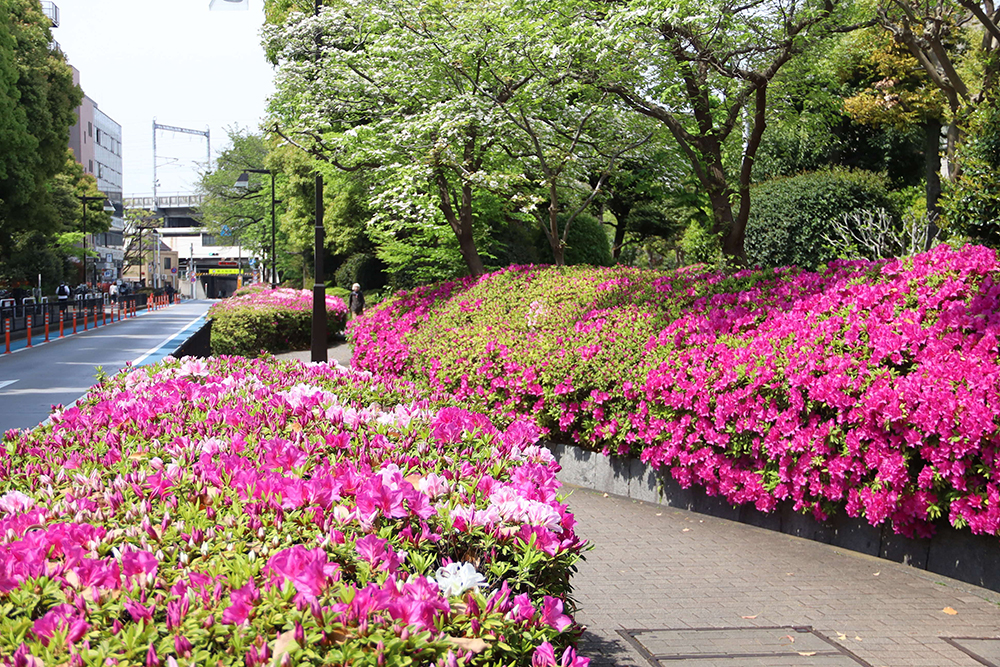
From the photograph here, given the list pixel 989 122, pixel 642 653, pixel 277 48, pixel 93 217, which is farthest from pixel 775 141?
pixel 93 217

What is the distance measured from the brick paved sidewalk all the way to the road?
6005 millimetres

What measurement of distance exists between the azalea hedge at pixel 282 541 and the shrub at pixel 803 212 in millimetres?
17233

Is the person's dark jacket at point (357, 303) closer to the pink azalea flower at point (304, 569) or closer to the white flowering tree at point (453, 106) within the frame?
the white flowering tree at point (453, 106)

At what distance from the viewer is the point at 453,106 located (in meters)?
14.8

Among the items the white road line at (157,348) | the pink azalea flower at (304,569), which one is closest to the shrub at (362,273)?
the white road line at (157,348)

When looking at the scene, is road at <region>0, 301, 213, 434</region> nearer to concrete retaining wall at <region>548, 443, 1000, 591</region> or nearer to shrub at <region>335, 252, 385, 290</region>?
concrete retaining wall at <region>548, 443, 1000, 591</region>

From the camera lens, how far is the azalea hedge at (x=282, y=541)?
235cm

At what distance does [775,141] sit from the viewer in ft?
96.4

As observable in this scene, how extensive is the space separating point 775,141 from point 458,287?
56.5ft

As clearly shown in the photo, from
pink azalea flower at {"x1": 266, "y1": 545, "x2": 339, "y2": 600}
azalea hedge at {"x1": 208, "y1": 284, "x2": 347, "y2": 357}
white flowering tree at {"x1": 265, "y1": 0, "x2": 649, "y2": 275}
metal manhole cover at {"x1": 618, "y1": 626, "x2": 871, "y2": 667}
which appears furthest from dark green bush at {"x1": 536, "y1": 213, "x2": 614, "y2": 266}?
pink azalea flower at {"x1": 266, "y1": 545, "x2": 339, "y2": 600}

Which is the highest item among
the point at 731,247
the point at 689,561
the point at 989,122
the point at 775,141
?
the point at 775,141

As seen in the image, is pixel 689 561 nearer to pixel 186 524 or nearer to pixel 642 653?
pixel 642 653

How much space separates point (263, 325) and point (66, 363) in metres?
5.08

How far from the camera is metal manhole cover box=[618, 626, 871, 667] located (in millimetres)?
4906
